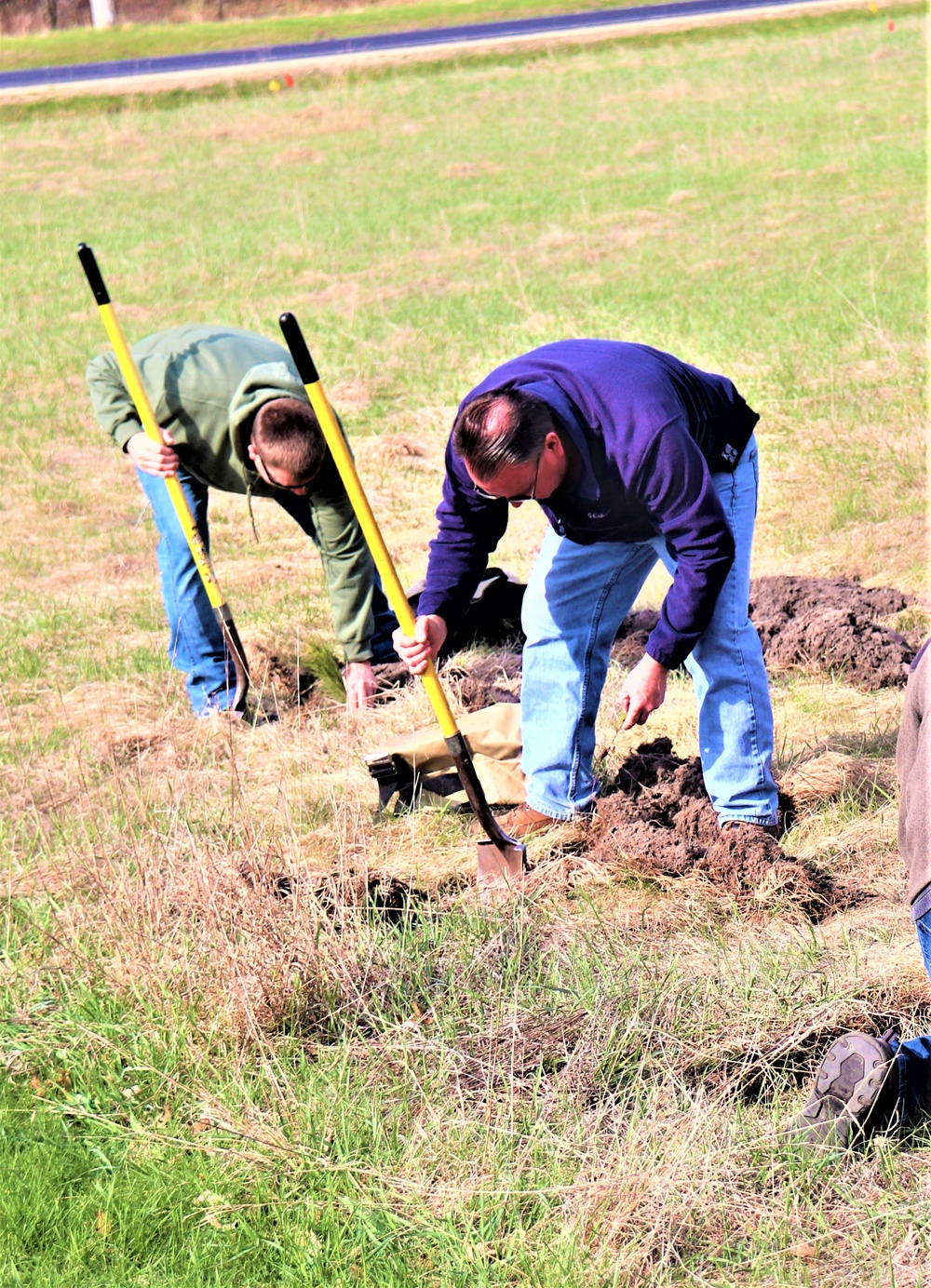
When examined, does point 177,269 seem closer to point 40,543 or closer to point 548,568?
point 40,543

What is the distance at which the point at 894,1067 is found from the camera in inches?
112

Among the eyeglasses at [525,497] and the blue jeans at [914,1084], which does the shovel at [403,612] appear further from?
the blue jeans at [914,1084]

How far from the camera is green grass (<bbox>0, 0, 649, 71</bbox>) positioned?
31859 millimetres

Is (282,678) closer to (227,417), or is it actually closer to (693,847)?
(227,417)

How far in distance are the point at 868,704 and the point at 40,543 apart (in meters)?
5.18

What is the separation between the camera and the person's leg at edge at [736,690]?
3994 millimetres

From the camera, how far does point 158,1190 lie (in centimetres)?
293

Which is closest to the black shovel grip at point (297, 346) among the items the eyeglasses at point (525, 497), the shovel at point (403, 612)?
the shovel at point (403, 612)

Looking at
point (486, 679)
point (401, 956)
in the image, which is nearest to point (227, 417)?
point (486, 679)

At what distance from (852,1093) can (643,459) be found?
64.6 inches

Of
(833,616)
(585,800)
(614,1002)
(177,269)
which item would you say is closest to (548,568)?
(585,800)

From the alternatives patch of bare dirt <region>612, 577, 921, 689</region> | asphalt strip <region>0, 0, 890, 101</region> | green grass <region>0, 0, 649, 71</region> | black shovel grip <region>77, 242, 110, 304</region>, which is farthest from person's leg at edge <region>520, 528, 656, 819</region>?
green grass <region>0, 0, 649, 71</region>

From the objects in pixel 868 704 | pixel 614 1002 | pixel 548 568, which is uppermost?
pixel 548 568

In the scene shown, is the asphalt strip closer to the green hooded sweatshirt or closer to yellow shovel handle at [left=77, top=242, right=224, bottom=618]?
the green hooded sweatshirt
